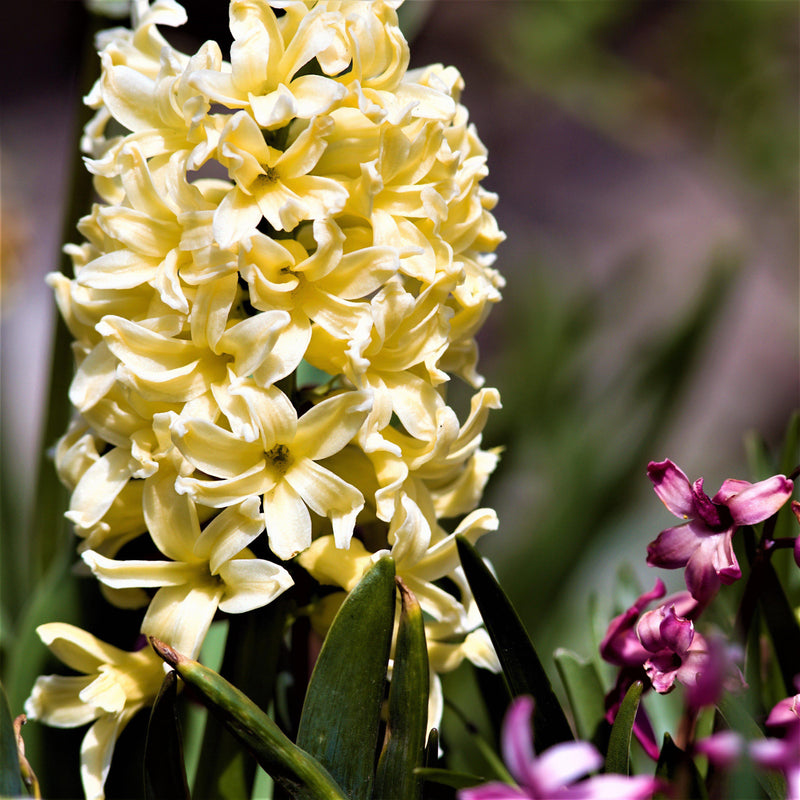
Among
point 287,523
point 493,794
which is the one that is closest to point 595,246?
point 287,523

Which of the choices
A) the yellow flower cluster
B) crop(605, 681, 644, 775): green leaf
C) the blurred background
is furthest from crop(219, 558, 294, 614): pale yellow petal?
the blurred background

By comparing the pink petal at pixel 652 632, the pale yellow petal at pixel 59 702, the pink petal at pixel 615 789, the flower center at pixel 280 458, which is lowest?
the pale yellow petal at pixel 59 702

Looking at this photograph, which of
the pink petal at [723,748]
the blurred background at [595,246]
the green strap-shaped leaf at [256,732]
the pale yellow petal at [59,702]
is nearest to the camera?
the pink petal at [723,748]

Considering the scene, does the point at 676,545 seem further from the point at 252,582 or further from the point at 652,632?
the point at 252,582

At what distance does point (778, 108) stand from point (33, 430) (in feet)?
4.98

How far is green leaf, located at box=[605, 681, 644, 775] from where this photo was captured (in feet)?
1.16

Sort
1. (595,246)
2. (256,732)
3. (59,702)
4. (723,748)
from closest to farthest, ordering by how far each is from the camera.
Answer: (723,748) → (256,732) → (59,702) → (595,246)

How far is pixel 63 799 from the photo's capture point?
22.6 inches

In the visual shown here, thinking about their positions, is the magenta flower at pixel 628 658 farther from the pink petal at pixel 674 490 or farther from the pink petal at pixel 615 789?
the pink petal at pixel 615 789

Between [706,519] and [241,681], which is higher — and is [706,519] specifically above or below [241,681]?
above

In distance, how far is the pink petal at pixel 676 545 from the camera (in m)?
0.38

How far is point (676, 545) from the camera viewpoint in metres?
0.38

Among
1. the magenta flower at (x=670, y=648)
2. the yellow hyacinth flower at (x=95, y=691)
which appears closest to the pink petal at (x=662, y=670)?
the magenta flower at (x=670, y=648)

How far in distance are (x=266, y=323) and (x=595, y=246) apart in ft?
7.16
